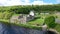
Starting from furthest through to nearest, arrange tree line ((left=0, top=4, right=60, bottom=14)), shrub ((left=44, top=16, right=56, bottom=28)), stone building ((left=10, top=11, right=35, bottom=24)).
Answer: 1. stone building ((left=10, top=11, right=35, bottom=24))
2. shrub ((left=44, top=16, right=56, bottom=28))
3. tree line ((left=0, top=4, right=60, bottom=14))

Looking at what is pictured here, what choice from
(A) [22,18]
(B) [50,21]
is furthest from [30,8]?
(B) [50,21]

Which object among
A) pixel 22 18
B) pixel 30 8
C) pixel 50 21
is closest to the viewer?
pixel 30 8

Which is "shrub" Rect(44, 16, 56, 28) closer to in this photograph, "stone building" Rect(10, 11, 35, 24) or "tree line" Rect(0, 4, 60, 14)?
"tree line" Rect(0, 4, 60, 14)

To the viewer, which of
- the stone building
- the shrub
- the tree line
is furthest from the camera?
the stone building

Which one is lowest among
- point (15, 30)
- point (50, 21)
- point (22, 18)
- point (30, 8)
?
point (15, 30)

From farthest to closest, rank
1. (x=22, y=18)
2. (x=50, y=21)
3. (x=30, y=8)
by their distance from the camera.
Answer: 1. (x=22, y=18)
2. (x=50, y=21)
3. (x=30, y=8)

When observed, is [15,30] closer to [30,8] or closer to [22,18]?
[22,18]

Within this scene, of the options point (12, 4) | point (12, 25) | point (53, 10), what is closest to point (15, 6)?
point (12, 4)

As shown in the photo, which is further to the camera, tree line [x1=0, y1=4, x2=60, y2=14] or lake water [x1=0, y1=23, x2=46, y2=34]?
lake water [x1=0, y1=23, x2=46, y2=34]

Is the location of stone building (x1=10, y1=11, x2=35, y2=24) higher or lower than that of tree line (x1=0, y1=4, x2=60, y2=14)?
lower

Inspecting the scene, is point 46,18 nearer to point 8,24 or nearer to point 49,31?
point 49,31

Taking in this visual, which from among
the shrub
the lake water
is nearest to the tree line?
the shrub
